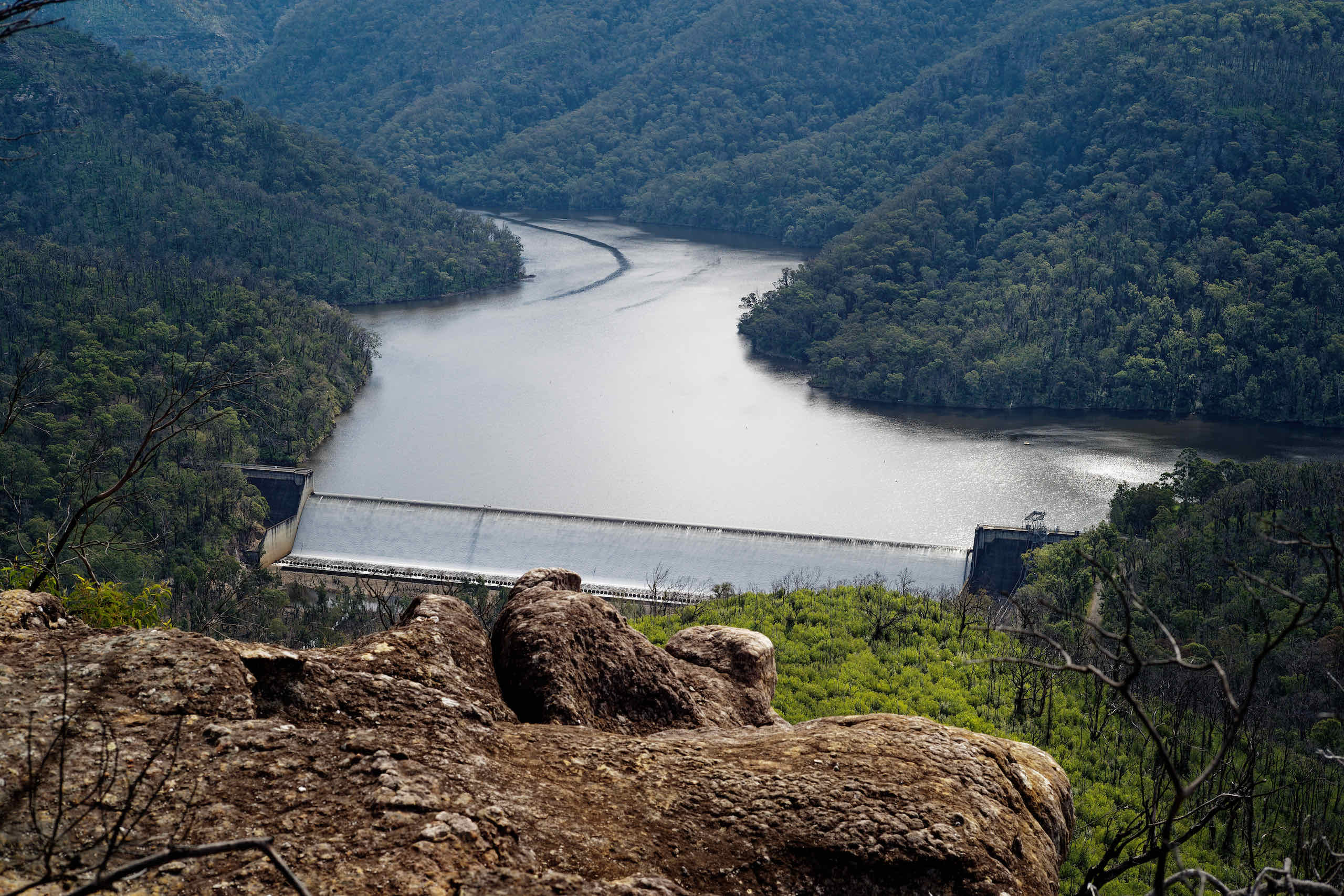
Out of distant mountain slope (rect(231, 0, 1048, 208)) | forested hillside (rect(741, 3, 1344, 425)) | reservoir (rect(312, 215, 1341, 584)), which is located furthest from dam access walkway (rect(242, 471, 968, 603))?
distant mountain slope (rect(231, 0, 1048, 208))

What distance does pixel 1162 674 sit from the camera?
81.8 ft

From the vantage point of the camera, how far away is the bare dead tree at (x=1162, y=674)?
379 cm

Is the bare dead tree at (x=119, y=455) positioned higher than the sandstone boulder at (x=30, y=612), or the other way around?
the sandstone boulder at (x=30, y=612)

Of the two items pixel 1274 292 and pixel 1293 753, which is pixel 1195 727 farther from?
pixel 1274 292

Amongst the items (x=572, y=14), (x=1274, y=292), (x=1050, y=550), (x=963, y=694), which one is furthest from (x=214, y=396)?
(x=572, y=14)

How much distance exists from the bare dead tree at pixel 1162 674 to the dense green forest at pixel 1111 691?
21 cm

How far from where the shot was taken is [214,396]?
161ft

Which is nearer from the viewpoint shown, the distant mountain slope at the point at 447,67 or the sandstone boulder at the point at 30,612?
the sandstone boulder at the point at 30,612

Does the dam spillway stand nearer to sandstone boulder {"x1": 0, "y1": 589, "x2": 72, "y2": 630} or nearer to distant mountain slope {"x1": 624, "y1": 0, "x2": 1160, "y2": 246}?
sandstone boulder {"x1": 0, "y1": 589, "x2": 72, "y2": 630}

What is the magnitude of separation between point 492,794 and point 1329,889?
3.50 metres

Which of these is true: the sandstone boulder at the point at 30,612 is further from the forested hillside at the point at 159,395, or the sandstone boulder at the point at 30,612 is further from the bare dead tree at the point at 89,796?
the forested hillside at the point at 159,395

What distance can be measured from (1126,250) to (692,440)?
100 feet

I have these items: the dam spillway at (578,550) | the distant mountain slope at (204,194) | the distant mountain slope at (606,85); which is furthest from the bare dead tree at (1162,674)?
the distant mountain slope at (606,85)

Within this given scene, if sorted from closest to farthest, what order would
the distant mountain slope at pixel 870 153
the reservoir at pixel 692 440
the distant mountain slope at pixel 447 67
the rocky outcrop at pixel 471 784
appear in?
1. the rocky outcrop at pixel 471 784
2. the reservoir at pixel 692 440
3. the distant mountain slope at pixel 870 153
4. the distant mountain slope at pixel 447 67
